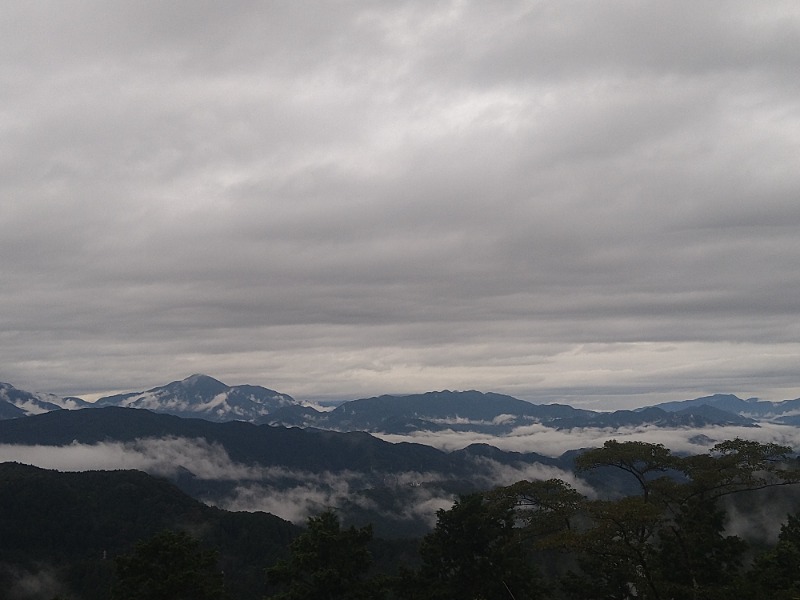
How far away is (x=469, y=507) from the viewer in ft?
164

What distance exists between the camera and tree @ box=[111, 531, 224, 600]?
152 feet

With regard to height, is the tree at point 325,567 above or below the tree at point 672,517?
below

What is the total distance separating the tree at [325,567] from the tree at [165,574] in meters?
4.72

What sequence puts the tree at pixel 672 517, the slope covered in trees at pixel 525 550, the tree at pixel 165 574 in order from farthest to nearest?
the tree at pixel 165 574
the slope covered in trees at pixel 525 550
the tree at pixel 672 517

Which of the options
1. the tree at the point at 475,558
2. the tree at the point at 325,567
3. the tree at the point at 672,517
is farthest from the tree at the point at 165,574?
the tree at the point at 672,517

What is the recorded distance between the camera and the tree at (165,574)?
152 feet

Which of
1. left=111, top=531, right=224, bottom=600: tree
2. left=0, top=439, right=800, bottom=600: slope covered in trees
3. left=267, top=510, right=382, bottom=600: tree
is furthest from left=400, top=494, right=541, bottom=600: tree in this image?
left=111, top=531, right=224, bottom=600: tree

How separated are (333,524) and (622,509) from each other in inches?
997

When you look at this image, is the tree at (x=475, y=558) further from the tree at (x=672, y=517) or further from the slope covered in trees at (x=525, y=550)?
the tree at (x=672, y=517)

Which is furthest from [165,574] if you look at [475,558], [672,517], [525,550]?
[672,517]

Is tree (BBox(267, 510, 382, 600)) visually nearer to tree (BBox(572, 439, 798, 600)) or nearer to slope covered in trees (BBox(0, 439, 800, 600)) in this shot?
slope covered in trees (BBox(0, 439, 800, 600))

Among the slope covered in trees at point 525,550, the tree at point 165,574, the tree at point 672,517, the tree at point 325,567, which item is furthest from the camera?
the tree at point 165,574

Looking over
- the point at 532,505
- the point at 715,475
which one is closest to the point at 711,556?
the point at 715,475

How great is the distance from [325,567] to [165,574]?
37.0ft
